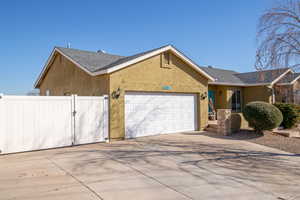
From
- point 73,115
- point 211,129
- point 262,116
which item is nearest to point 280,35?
point 262,116

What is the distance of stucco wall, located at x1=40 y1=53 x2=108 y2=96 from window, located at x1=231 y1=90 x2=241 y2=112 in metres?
12.4

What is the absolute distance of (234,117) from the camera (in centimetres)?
1162

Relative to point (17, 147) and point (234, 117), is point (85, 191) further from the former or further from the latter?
point (234, 117)

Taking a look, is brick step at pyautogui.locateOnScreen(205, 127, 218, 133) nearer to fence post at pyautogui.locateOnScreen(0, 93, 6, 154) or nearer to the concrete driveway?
the concrete driveway

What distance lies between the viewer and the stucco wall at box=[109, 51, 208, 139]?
930 centimetres

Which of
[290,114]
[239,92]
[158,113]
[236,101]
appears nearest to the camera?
[158,113]

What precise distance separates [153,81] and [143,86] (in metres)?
0.70

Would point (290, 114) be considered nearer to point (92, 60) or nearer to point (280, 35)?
point (280, 35)

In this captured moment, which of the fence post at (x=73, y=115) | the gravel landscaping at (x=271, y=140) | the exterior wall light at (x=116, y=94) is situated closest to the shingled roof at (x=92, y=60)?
the exterior wall light at (x=116, y=94)

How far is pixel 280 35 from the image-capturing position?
7438 mm

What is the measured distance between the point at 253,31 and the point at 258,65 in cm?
139

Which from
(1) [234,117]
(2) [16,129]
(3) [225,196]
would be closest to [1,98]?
(2) [16,129]

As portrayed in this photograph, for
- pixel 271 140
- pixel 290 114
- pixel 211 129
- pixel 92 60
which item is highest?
pixel 92 60

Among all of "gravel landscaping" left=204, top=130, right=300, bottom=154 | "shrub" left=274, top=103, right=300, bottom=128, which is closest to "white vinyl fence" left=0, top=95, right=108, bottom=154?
"gravel landscaping" left=204, top=130, right=300, bottom=154
